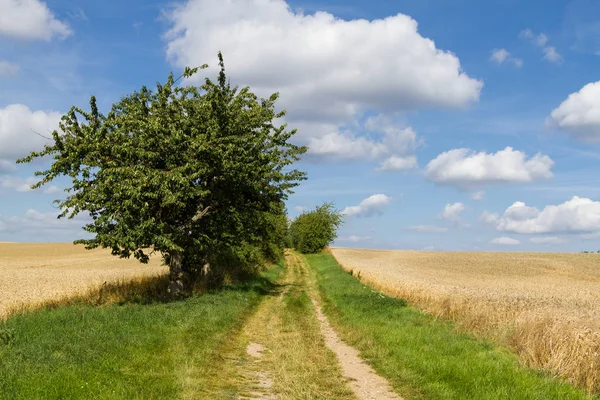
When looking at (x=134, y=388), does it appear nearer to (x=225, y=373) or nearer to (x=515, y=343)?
(x=225, y=373)

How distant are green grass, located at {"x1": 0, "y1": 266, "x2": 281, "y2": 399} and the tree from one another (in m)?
4.84

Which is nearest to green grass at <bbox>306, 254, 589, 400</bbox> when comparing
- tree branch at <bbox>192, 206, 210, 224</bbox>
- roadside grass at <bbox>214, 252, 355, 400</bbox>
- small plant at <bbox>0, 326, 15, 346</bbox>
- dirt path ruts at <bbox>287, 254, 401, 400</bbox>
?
dirt path ruts at <bbox>287, 254, 401, 400</bbox>

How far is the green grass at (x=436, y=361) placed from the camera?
9.88 m

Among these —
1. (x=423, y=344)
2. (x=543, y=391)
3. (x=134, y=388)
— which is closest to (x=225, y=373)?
(x=134, y=388)

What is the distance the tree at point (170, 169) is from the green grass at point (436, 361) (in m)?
9.61

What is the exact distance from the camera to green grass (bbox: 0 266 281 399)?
886 centimetres

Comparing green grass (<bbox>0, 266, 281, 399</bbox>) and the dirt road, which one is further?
the dirt road

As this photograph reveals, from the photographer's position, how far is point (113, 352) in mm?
11391

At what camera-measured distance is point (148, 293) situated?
25906 mm

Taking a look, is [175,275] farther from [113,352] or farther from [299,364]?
[299,364]

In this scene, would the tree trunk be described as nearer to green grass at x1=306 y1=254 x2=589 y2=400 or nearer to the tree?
the tree

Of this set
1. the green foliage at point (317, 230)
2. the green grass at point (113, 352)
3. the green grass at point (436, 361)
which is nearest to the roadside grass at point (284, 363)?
the green grass at point (113, 352)

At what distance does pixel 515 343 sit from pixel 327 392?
7.73m

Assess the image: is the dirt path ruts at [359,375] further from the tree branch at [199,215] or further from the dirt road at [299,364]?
the tree branch at [199,215]
